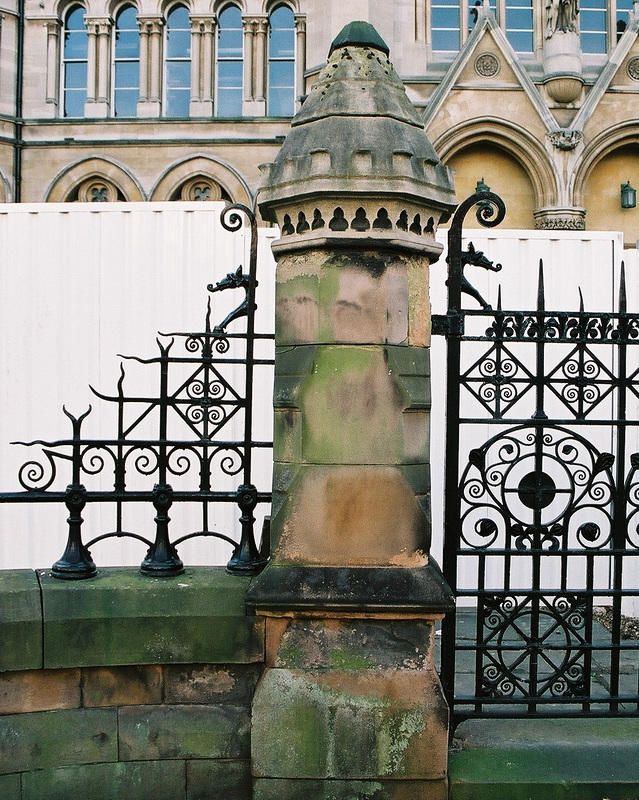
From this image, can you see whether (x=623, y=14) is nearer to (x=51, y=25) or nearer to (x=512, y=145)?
(x=512, y=145)

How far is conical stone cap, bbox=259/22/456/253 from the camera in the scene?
288 cm

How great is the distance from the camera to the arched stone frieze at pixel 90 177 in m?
20.2

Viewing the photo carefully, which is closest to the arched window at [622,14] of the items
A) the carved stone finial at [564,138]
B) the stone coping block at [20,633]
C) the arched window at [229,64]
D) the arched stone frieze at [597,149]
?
the arched stone frieze at [597,149]

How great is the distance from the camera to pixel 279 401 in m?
3.02

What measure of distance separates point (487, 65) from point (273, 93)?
224 inches

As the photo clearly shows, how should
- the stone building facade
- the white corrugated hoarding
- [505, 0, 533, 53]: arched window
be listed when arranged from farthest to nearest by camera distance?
[505, 0, 533, 53]: arched window, the stone building facade, the white corrugated hoarding

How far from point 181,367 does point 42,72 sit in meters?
16.7

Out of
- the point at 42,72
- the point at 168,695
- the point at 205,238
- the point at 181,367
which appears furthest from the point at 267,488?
the point at 42,72

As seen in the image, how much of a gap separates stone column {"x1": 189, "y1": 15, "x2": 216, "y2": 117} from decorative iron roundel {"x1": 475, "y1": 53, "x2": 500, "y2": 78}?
6.55m

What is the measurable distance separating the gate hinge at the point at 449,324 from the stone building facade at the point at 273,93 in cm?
1475

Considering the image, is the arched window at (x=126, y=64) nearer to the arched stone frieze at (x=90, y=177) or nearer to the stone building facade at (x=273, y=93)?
the stone building facade at (x=273, y=93)

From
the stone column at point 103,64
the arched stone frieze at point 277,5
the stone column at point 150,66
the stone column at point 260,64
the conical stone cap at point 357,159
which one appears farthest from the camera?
the arched stone frieze at point 277,5

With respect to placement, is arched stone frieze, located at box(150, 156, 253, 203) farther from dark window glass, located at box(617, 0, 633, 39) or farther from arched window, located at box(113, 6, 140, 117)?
dark window glass, located at box(617, 0, 633, 39)

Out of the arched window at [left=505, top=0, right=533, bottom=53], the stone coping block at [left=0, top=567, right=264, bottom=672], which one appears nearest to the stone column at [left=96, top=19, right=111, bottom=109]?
the arched window at [left=505, top=0, right=533, bottom=53]
